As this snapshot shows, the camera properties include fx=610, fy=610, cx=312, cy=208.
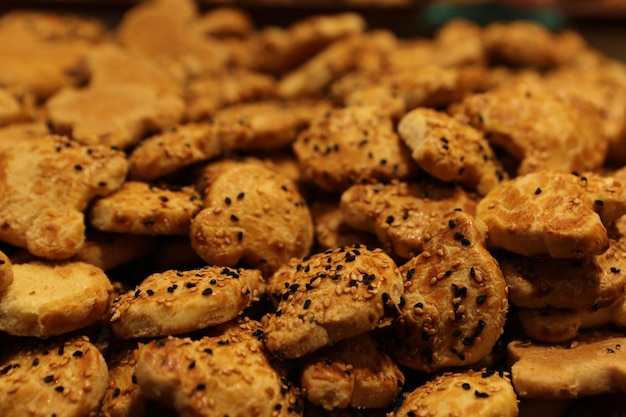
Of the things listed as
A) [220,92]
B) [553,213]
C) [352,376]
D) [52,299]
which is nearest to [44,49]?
[220,92]

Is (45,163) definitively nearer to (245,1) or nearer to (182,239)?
(182,239)

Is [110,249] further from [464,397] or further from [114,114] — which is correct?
[464,397]

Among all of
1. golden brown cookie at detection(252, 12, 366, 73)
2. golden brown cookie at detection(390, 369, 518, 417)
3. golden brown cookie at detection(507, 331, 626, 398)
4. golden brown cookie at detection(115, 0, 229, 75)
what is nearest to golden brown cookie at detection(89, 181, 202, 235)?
golden brown cookie at detection(390, 369, 518, 417)

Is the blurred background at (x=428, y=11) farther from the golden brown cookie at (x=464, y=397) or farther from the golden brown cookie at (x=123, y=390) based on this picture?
the golden brown cookie at (x=464, y=397)

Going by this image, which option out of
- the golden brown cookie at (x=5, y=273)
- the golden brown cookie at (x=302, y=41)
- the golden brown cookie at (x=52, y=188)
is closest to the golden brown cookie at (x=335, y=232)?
the golden brown cookie at (x=52, y=188)

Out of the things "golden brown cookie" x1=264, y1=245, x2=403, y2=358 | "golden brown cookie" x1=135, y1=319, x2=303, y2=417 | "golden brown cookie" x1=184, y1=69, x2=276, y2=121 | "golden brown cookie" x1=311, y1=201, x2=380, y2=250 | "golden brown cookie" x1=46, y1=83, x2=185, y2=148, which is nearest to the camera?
"golden brown cookie" x1=135, y1=319, x2=303, y2=417

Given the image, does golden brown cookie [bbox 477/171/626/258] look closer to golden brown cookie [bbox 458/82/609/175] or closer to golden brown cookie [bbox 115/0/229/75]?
golden brown cookie [bbox 458/82/609/175]

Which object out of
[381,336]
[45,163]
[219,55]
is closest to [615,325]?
[381,336]
